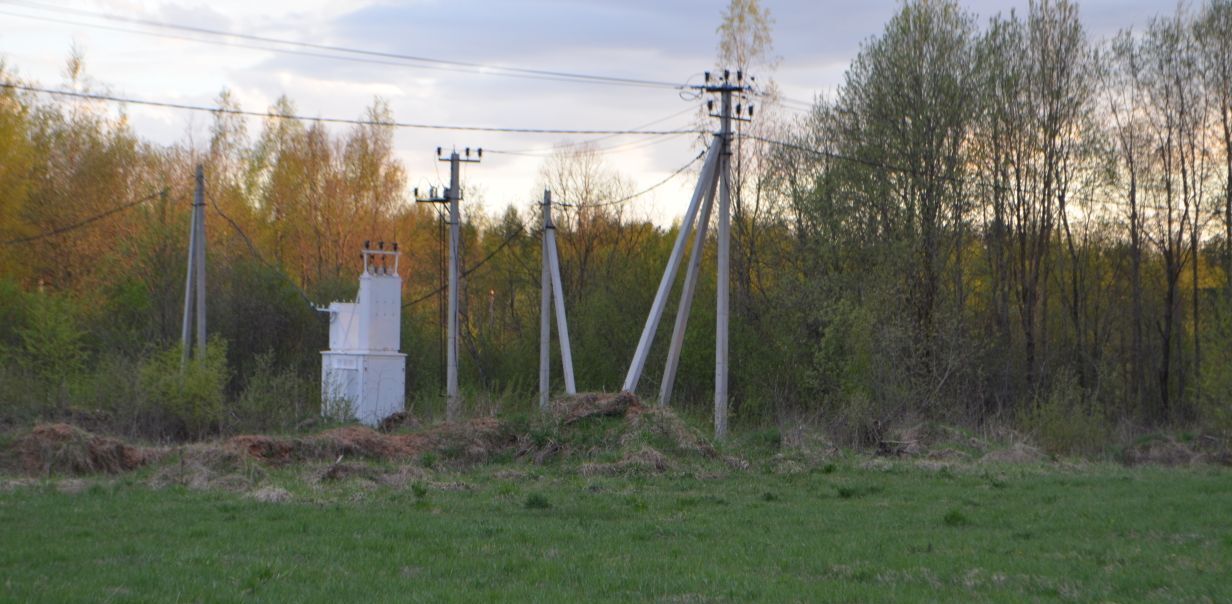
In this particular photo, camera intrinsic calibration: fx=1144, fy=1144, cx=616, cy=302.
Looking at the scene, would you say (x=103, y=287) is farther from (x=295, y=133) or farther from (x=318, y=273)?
(x=295, y=133)

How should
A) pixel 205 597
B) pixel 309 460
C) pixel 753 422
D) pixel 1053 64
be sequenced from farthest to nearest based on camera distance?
pixel 1053 64
pixel 753 422
pixel 309 460
pixel 205 597

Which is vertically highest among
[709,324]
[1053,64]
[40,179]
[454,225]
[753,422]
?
[1053,64]

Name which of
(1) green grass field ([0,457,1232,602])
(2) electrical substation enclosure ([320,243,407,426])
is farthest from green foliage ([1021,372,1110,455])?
(2) electrical substation enclosure ([320,243,407,426])

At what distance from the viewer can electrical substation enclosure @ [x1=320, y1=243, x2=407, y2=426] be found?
29156 millimetres

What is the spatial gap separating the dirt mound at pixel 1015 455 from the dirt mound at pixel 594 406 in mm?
6822

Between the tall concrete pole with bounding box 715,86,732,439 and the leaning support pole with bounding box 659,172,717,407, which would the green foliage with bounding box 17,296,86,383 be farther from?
the tall concrete pole with bounding box 715,86,732,439

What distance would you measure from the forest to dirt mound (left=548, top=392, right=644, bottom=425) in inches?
173

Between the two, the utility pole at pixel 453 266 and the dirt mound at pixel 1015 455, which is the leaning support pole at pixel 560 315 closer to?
the utility pole at pixel 453 266

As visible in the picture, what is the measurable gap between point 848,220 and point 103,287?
2496cm

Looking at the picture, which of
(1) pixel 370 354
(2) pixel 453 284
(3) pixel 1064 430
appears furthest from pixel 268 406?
(3) pixel 1064 430

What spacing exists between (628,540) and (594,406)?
33.4ft

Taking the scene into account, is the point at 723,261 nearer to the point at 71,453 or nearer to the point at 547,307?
the point at 547,307

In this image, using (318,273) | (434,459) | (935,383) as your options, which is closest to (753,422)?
→ (935,383)

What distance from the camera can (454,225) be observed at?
2870cm
